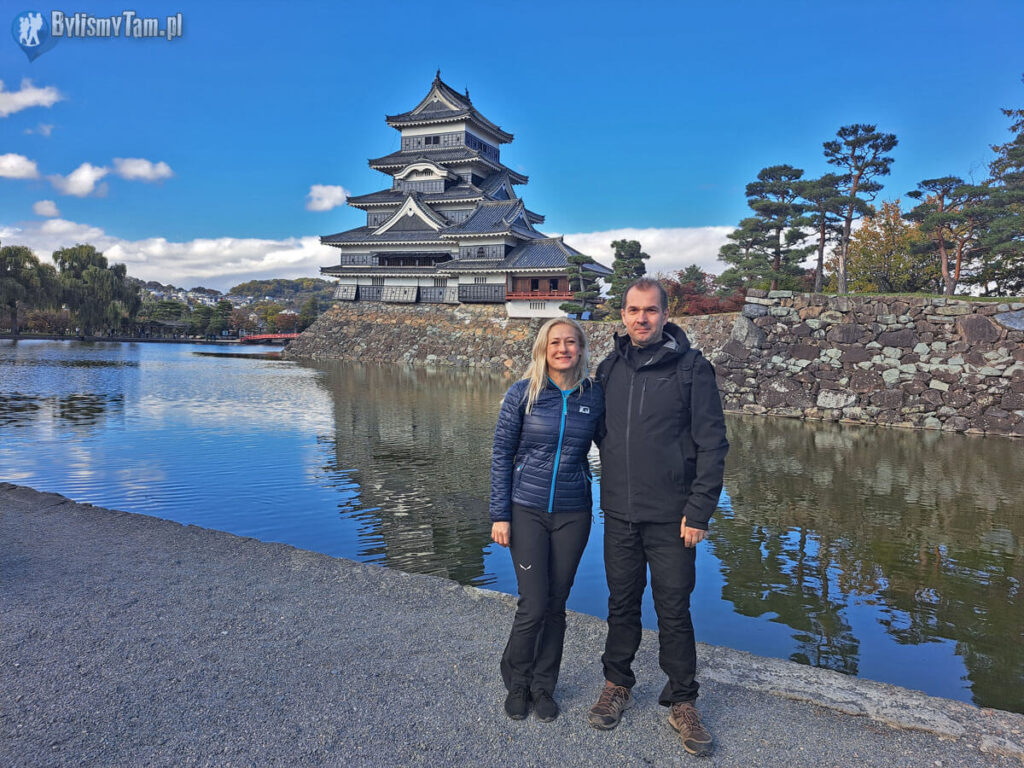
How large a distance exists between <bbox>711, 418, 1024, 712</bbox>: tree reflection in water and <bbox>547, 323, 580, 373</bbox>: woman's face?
2.80 metres

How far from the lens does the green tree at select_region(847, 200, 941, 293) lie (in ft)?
77.7

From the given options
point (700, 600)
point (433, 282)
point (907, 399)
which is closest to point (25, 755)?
point (700, 600)

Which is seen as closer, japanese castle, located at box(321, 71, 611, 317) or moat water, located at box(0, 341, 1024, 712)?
moat water, located at box(0, 341, 1024, 712)

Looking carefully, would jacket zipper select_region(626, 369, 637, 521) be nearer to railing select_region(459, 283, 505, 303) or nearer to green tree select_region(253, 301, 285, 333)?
railing select_region(459, 283, 505, 303)

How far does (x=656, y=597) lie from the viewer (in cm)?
305

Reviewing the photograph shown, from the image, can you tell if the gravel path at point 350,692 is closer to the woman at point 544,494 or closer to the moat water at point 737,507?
the woman at point 544,494

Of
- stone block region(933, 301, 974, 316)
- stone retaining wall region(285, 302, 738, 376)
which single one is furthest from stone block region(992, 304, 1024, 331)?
stone retaining wall region(285, 302, 738, 376)

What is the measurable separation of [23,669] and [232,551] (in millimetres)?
2108

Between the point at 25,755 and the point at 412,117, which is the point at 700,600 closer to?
the point at 25,755

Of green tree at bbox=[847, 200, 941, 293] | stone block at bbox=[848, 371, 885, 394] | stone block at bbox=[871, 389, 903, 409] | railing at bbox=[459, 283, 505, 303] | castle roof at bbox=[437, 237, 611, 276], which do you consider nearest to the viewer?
stone block at bbox=[871, 389, 903, 409]

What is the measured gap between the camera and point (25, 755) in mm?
2625

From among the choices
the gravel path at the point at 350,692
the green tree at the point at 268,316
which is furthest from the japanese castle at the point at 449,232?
the green tree at the point at 268,316

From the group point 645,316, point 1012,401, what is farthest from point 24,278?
point 1012,401

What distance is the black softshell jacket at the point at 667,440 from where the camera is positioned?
2910 millimetres
